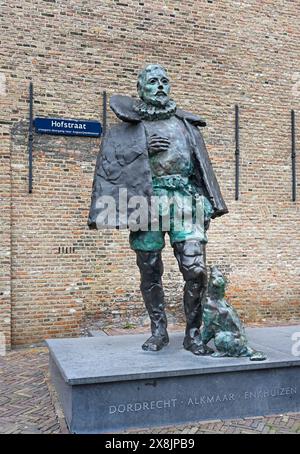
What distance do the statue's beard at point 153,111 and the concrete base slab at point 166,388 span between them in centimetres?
192

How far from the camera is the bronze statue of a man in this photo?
3.94 metres

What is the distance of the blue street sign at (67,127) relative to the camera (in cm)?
698

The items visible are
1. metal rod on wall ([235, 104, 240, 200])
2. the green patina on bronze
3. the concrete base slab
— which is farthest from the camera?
metal rod on wall ([235, 104, 240, 200])

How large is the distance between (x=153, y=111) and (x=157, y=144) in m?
0.31

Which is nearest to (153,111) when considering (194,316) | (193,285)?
(193,285)

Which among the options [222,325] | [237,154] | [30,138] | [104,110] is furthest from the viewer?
[237,154]

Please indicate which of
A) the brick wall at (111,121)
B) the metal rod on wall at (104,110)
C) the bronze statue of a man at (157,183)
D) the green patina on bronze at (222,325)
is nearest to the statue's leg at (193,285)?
the bronze statue of a man at (157,183)

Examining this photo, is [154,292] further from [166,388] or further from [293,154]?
[293,154]

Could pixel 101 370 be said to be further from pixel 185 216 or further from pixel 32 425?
pixel 185 216

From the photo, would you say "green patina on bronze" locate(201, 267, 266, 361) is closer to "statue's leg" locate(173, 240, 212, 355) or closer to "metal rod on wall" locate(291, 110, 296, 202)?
"statue's leg" locate(173, 240, 212, 355)

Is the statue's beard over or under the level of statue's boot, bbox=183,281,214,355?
over

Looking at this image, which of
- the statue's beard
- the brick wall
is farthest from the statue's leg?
the brick wall

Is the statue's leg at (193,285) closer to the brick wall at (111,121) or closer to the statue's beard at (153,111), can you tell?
the statue's beard at (153,111)

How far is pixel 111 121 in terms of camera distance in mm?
7473
